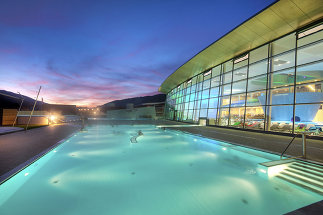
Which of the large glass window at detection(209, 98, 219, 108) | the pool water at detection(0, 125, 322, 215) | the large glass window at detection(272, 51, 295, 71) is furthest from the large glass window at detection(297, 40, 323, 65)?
the pool water at detection(0, 125, 322, 215)

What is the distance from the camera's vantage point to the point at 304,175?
11.3ft

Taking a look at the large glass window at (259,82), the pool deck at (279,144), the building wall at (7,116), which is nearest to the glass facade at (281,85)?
the large glass window at (259,82)

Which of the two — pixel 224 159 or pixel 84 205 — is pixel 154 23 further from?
pixel 84 205

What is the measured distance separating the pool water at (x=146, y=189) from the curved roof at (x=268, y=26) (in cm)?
798

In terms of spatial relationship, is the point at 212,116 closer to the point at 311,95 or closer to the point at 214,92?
the point at 214,92

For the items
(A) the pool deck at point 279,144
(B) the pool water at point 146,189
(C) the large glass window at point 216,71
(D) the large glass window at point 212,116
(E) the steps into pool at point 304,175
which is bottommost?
(B) the pool water at point 146,189

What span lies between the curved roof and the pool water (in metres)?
7.98

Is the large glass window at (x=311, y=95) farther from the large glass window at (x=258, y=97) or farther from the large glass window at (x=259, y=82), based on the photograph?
the large glass window at (x=259, y=82)

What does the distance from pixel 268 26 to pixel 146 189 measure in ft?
39.2

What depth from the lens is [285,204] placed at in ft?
8.80

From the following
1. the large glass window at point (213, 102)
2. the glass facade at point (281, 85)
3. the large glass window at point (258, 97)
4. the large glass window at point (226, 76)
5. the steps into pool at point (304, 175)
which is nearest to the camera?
the steps into pool at point (304, 175)

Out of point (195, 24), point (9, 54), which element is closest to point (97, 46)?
point (9, 54)

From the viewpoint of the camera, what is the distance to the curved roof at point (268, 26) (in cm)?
743

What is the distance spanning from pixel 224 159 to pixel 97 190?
466 cm
